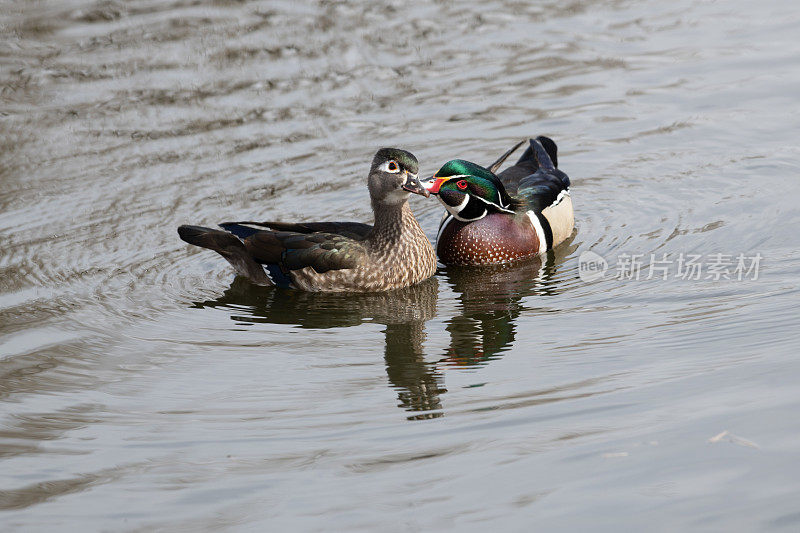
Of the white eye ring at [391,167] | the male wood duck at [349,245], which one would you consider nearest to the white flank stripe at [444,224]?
the male wood duck at [349,245]

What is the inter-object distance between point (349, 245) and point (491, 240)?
1.23 metres

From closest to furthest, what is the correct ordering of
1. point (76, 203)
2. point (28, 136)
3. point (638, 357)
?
point (638, 357), point (76, 203), point (28, 136)

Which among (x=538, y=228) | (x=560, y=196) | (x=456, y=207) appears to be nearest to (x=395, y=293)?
(x=456, y=207)

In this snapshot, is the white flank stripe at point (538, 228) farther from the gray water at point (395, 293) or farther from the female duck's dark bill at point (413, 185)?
the female duck's dark bill at point (413, 185)

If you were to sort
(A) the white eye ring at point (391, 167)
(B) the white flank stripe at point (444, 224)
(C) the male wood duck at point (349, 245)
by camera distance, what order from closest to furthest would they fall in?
(A) the white eye ring at point (391, 167) → (C) the male wood duck at point (349, 245) → (B) the white flank stripe at point (444, 224)

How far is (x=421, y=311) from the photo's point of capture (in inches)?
308

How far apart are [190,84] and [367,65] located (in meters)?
2.00

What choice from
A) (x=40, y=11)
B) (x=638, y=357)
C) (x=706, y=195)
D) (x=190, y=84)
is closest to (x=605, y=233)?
(x=706, y=195)

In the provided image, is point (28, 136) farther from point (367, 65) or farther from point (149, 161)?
point (367, 65)

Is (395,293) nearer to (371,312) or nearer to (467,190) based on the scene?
(371,312)

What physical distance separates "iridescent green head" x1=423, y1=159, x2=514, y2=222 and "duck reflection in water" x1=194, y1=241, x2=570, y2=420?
476mm

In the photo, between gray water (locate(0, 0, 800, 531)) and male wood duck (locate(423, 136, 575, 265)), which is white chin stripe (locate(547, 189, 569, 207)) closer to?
male wood duck (locate(423, 136, 575, 265))

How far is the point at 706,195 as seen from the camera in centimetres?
934

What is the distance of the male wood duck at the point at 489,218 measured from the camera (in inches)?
347
